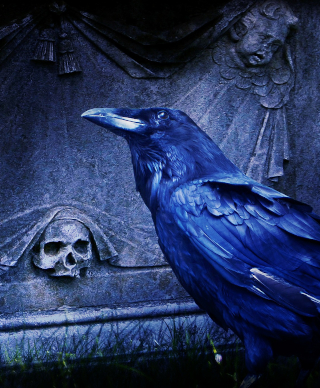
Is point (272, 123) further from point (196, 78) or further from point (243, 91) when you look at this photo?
point (196, 78)

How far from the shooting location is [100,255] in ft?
9.66

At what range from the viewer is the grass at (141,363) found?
90.8 inches

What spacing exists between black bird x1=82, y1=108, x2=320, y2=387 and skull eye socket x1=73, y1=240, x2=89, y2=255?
1.00m

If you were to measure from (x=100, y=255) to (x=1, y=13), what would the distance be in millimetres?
1312

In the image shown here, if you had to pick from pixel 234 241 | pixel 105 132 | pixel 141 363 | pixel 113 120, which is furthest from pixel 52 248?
pixel 234 241

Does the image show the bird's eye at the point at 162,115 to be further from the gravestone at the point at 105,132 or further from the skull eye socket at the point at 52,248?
the skull eye socket at the point at 52,248

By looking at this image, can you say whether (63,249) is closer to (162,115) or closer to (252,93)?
(162,115)

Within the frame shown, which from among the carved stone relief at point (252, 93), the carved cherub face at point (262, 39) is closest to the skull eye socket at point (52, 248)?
the carved stone relief at point (252, 93)

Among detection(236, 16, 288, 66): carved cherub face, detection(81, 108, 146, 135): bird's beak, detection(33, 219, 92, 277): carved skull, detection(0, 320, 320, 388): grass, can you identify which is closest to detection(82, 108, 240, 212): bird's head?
detection(81, 108, 146, 135): bird's beak

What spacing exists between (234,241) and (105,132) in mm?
1304

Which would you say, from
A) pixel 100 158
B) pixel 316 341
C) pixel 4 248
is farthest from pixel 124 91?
pixel 316 341

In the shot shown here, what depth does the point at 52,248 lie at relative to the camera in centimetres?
290

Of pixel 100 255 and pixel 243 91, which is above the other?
pixel 243 91

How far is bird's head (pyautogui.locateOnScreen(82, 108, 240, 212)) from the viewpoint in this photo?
1.98 meters
